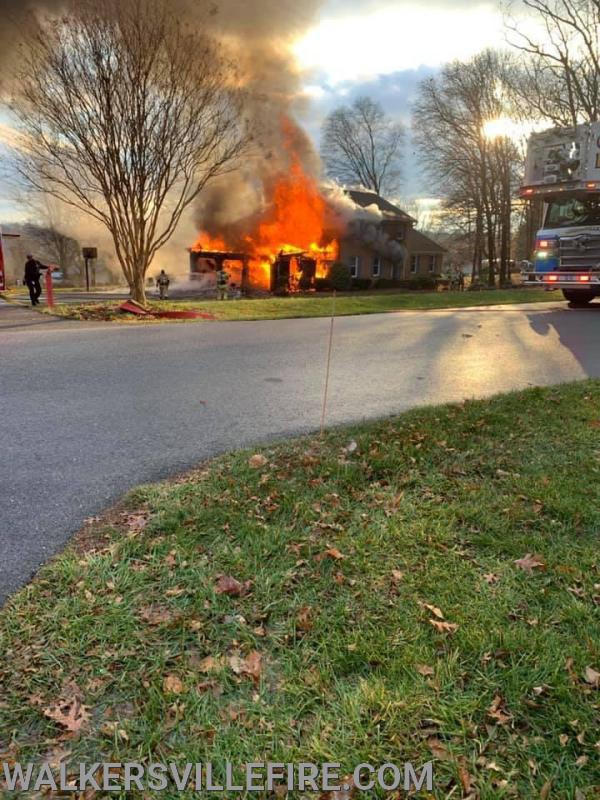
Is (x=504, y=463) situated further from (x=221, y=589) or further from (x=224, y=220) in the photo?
(x=224, y=220)

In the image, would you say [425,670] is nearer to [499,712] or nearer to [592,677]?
[499,712]

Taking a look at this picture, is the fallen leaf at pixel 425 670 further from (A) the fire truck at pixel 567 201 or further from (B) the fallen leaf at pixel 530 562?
(A) the fire truck at pixel 567 201

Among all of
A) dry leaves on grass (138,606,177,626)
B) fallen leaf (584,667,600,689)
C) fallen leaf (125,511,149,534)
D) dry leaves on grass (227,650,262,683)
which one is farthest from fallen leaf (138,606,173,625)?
fallen leaf (584,667,600,689)

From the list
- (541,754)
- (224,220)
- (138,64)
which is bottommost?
(541,754)

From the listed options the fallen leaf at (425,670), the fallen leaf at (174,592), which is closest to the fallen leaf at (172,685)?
the fallen leaf at (174,592)

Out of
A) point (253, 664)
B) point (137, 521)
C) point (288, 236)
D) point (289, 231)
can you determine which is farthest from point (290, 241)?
point (253, 664)

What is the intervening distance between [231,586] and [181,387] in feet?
12.4

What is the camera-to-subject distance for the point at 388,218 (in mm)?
36438

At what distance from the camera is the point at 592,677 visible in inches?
76.2

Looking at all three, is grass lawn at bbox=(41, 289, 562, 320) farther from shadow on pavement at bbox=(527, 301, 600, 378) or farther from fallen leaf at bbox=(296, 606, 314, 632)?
fallen leaf at bbox=(296, 606, 314, 632)

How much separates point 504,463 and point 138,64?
13952mm

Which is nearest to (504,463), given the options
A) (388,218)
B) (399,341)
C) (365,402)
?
(365,402)

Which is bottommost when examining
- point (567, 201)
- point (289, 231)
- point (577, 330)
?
point (577, 330)

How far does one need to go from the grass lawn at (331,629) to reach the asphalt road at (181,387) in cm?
46
